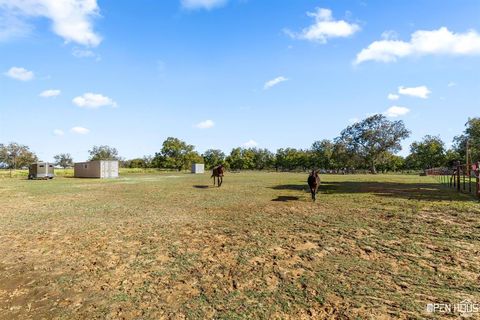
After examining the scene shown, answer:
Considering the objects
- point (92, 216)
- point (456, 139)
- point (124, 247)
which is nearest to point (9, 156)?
point (92, 216)

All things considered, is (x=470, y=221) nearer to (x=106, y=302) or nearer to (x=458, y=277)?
(x=458, y=277)

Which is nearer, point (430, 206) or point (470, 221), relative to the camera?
point (470, 221)

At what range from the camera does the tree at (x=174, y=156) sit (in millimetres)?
105500

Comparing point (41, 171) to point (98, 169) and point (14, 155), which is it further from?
point (14, 155)

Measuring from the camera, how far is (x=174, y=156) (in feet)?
354

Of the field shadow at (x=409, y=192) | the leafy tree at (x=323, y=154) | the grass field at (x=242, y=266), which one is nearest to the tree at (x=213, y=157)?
the leafy tree at (x=323, y=154)

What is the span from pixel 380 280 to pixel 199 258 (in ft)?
12.7

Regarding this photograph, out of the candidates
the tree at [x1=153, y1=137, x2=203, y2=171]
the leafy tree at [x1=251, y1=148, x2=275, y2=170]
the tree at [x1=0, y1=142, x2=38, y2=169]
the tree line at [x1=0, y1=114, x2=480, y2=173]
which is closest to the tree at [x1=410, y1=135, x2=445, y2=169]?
the tree line at [x1=0, y1=114, x2=480, y2=173]

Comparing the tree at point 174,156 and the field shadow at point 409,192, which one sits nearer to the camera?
the field shadow at point 409,192

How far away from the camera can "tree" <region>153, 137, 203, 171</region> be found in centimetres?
10550

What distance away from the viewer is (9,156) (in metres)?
85.9

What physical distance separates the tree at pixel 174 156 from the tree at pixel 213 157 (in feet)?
91.2

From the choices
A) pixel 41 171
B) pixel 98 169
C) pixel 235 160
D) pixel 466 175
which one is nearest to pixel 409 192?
pixel 466 175

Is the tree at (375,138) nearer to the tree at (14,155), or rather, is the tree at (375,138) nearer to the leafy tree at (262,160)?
the leafy tree at (262,160)
